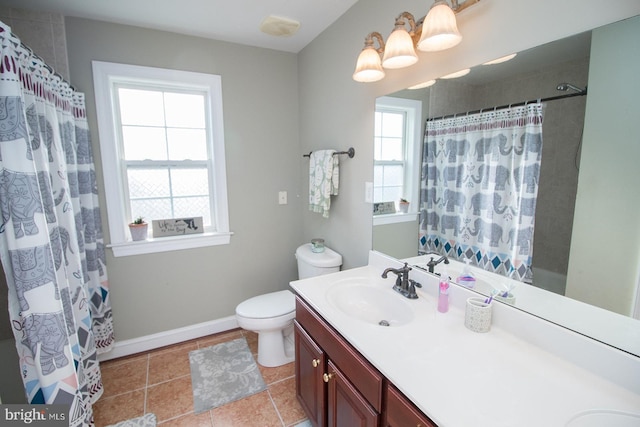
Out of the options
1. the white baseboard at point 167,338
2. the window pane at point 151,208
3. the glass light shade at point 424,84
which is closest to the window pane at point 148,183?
the window pane at point 151,208

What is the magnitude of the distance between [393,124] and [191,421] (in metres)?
2.05

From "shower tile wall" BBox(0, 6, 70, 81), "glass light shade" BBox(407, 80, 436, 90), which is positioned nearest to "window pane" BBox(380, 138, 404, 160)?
"glass light shade" BBox(407, 80, 436, 90)

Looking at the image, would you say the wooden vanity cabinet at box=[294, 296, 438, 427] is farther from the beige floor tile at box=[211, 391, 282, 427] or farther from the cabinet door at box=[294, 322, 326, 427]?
the beige floor tile at box=[211, 391, 282, 427]

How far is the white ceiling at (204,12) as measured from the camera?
1.68 meters

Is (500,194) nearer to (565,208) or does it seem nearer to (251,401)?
(565,208)

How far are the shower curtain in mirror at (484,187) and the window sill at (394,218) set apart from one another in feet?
0.23

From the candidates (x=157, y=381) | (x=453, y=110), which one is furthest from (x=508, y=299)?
(x=157, y=381)

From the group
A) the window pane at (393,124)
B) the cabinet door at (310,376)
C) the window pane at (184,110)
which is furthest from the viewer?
the window pane at (184,110)

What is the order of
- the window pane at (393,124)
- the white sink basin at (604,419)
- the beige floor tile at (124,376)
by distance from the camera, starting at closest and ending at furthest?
1. the white sink basin at (604,419)
2. the window pane at (393,124)
3. the beige floor tile at (124,376)

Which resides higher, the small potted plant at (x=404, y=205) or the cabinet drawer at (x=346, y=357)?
the small potted plant at (x=404, y=205)

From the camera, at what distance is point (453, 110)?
127 centimetres

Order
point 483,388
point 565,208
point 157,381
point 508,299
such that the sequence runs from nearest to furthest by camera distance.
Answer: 1. point 483,388
2. point 565,208
3. point 508,299
4. point 157,381

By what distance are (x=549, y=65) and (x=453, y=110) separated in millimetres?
376

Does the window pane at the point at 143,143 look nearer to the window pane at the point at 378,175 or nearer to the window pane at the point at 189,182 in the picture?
the window pane at the point at 189,182
